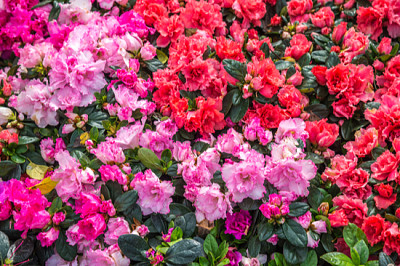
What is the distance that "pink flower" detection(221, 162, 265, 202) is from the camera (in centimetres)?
120

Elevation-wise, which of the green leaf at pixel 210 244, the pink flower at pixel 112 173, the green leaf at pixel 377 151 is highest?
the green leaf at pixel 377 151

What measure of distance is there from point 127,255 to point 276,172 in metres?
0.56

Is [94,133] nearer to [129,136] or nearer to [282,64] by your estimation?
[129,136]

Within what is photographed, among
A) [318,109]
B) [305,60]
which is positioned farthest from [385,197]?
[305,60]

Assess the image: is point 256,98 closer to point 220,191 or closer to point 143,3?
point 220,191

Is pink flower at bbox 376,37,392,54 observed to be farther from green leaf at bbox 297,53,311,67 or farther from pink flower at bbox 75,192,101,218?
pink flower at bbox 75,192,101,218

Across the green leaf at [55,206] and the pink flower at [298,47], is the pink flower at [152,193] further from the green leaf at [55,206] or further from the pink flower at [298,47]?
the pink flower at [298,47]

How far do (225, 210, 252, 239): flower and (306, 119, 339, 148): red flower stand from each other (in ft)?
1.35

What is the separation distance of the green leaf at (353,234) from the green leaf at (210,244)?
0.43m

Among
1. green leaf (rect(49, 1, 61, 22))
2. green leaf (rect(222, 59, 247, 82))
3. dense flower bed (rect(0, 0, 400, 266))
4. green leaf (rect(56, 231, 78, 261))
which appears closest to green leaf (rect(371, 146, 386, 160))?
dense flower bed (rect(0, 0, 400, 266))

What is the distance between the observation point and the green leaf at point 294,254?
1.20 metres

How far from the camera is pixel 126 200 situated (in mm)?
1255

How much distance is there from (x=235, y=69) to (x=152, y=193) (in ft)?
1.89

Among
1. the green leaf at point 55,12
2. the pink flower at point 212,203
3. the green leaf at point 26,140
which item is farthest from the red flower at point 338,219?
the green leaf at point 55,12
